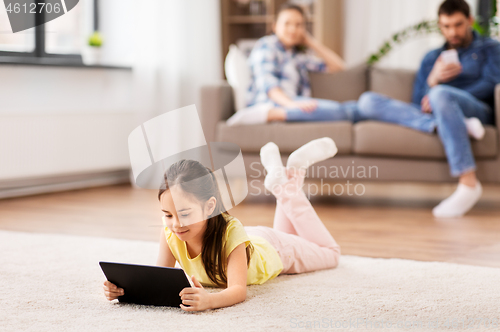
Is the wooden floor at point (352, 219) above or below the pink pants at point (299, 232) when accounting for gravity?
below

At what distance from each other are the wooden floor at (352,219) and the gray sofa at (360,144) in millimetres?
178

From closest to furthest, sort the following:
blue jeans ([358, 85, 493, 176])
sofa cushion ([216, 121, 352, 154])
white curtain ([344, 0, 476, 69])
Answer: blue jeans ([358, 85, 493, 176]), sofa cushion ([216, 121, 352, 154]), white curtain ([344, 0, 476, 69])

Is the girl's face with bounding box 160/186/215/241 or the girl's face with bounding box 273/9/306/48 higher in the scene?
the girl's face with bounding box 273/9/306/48

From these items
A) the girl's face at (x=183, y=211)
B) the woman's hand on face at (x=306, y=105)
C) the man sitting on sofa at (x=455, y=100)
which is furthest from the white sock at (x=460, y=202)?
the girl's face at (x=183, y=211)

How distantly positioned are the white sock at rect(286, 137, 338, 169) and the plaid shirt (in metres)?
1.43

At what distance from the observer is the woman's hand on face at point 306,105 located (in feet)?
9.86

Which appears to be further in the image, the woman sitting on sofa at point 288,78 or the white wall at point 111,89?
the white wall at point 111,89

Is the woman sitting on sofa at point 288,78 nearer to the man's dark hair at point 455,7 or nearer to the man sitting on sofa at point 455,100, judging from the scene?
the man sitting on sofa at point 455,100

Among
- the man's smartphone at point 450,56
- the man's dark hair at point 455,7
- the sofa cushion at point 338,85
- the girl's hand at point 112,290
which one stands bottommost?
the girl's hand at point 112,290

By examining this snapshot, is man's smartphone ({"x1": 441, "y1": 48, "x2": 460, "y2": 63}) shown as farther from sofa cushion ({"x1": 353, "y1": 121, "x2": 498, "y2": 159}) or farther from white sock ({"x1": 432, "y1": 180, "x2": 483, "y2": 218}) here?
white sock ({"x1": 432, "y1": 180, "x2": 483, "y2": 218})

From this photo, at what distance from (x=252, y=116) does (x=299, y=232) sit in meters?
→ 1.38

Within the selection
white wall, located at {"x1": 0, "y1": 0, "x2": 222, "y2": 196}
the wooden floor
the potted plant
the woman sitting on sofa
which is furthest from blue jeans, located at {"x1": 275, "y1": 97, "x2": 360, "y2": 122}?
the potted plant

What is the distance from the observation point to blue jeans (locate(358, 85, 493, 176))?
266 cm

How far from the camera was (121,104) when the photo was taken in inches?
161
